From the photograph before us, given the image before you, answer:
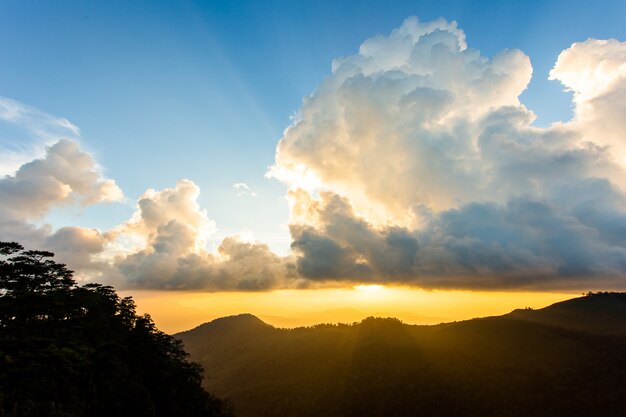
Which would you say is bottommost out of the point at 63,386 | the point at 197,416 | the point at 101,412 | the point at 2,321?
the point at 197,416

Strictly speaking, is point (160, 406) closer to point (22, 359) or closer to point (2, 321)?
point (2, 321)

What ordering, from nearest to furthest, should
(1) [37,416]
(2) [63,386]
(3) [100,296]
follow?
A: (1) [37,416] → (2) [63,386] → (3) [100,296]

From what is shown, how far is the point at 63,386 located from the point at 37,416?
7538 mm

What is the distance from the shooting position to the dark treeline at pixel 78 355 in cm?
5516

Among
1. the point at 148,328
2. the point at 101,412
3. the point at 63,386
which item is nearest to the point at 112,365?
the point at 101,412

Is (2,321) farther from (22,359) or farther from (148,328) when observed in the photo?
(148,328)

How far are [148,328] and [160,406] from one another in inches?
964

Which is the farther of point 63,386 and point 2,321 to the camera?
point 2,321

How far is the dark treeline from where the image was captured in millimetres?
55156

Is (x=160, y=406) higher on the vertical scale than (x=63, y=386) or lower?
lower

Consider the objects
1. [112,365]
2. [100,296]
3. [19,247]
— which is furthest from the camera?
[100,296]

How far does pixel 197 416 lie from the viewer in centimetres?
9788

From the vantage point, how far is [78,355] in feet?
207

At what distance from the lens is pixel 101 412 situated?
69562mm
